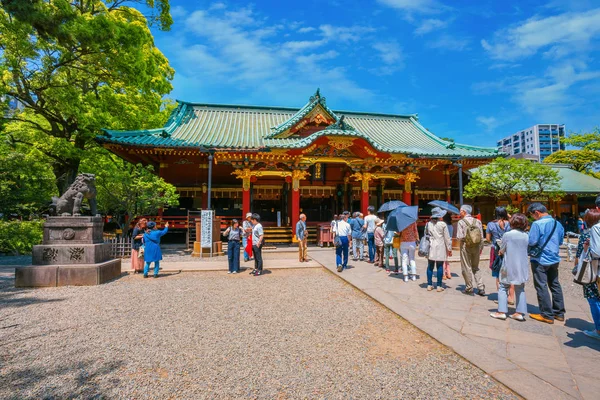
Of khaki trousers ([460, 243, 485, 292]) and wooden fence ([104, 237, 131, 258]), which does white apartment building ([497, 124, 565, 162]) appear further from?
wooden fence ([104, 237, 131, 258])

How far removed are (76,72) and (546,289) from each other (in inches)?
704

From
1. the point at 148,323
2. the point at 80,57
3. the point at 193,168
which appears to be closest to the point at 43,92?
the point at 80,57

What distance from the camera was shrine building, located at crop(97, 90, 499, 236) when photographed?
14.2 m

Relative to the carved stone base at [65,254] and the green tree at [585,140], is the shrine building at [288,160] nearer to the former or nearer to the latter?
the carved stone base at [65,254]

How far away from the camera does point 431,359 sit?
133 inches

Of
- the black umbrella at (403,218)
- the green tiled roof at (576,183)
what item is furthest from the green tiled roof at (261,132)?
the black umbrella at (403,218)

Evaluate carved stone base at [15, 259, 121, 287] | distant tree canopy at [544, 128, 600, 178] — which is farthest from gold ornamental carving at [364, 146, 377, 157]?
distant tree canopy at [544, 128, 600, 178]

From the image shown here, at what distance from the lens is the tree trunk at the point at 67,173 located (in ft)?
48.2

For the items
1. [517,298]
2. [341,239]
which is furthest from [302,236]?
[517,298]

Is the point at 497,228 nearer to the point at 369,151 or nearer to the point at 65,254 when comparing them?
the point at 369,151

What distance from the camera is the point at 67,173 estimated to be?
1469 cm

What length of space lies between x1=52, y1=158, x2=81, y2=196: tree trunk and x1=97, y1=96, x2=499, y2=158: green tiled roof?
12.9ft

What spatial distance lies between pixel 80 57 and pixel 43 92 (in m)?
2.82

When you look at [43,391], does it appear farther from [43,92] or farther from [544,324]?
[43,92]
